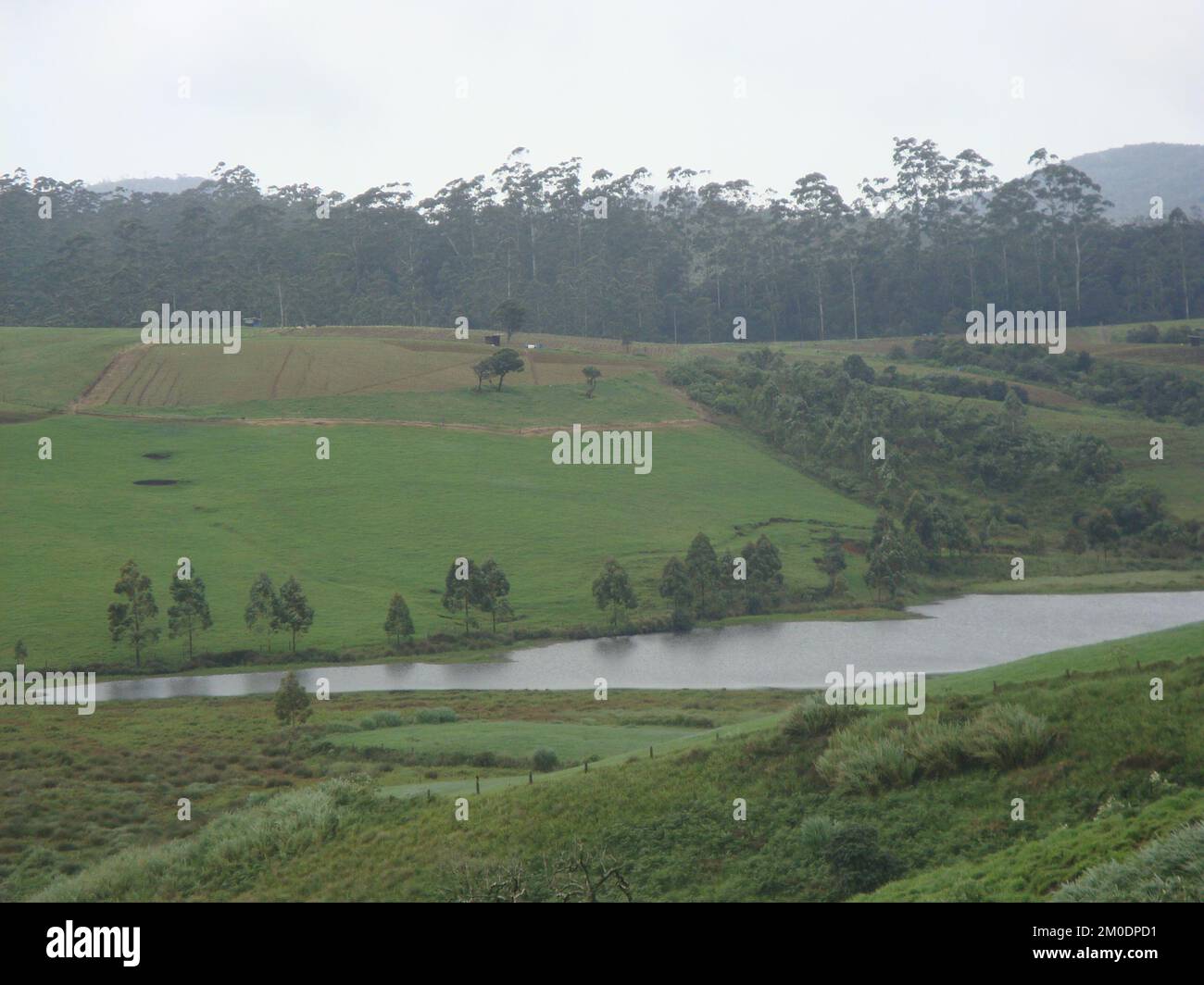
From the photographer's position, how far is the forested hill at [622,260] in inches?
5453

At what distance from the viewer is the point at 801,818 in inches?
765

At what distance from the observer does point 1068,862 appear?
1520 centimetres

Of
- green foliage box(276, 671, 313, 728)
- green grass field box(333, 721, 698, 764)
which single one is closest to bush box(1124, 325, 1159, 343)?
green grass field box(333, 721, 698, 764)

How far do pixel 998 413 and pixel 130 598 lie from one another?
6535cm

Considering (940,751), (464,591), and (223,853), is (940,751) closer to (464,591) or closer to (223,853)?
(223,853)

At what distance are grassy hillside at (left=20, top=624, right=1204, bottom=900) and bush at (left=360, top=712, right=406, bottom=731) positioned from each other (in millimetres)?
11628

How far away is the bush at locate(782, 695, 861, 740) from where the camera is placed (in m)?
22.3

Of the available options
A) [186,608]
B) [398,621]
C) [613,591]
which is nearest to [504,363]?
[613,591]

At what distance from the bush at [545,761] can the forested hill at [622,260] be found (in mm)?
103050

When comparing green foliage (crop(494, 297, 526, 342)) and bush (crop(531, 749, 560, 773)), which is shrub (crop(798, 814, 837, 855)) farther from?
green foliage (crop(494, 297, 526, 342))

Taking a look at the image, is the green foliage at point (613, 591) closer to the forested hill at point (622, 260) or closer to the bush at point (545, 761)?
the bush at point (545, 761)

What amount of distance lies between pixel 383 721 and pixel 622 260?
120m
